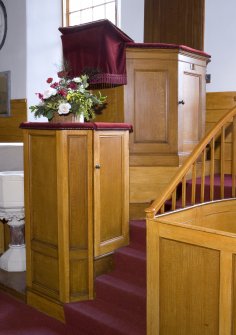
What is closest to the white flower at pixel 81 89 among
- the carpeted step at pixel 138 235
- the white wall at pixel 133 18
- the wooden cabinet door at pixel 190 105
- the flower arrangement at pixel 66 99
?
the flower arrangement at pixel 66 99

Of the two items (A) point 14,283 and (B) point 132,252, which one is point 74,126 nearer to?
(B) point 132,252

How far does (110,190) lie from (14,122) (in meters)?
3.36

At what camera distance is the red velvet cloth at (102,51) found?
4055 mm

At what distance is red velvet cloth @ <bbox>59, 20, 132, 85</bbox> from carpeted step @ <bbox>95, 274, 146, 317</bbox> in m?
1.70

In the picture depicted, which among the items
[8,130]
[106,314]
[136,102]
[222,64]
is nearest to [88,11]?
[8,130]

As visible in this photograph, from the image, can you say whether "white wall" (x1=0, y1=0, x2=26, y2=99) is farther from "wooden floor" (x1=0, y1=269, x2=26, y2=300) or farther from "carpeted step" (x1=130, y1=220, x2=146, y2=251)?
"carpeted step" (x1=130, y1=220, x2=146, y2=251)

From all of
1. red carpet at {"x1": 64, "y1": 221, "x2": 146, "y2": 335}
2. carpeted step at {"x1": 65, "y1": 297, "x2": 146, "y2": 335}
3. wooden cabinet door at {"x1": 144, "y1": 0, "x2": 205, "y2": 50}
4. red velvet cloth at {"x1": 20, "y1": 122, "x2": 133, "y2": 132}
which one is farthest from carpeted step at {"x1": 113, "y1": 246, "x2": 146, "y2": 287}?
wooden cabinet door at {"x1": 144, "y1": 0, "x2": 205, "y2": 50}

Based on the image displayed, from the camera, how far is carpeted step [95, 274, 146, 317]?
11.4ft

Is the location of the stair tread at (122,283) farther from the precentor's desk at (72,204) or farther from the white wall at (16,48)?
the white wall at (16,48)

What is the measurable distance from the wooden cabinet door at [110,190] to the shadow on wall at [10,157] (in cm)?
158

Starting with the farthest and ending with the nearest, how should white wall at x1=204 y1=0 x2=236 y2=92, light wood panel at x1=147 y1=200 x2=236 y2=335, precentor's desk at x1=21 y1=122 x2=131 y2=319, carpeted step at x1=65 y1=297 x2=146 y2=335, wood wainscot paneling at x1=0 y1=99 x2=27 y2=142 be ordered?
wood wainscot paneling at x1=0 y1=99 x2=27 y2=142 → white wall at x1=204 y1=0 x2=236 y2=92 → precentor's desk at x1=21 y1=122 x2=131 y2=319 → carpeted step at x1=65 y1=297 x2=146 y2=335 → light wood panel at x1=147 y1=200 x2=236 y2=335

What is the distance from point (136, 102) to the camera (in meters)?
4.20

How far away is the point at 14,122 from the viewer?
670 cm

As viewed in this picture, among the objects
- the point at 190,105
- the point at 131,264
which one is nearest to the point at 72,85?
the point at 190,105
